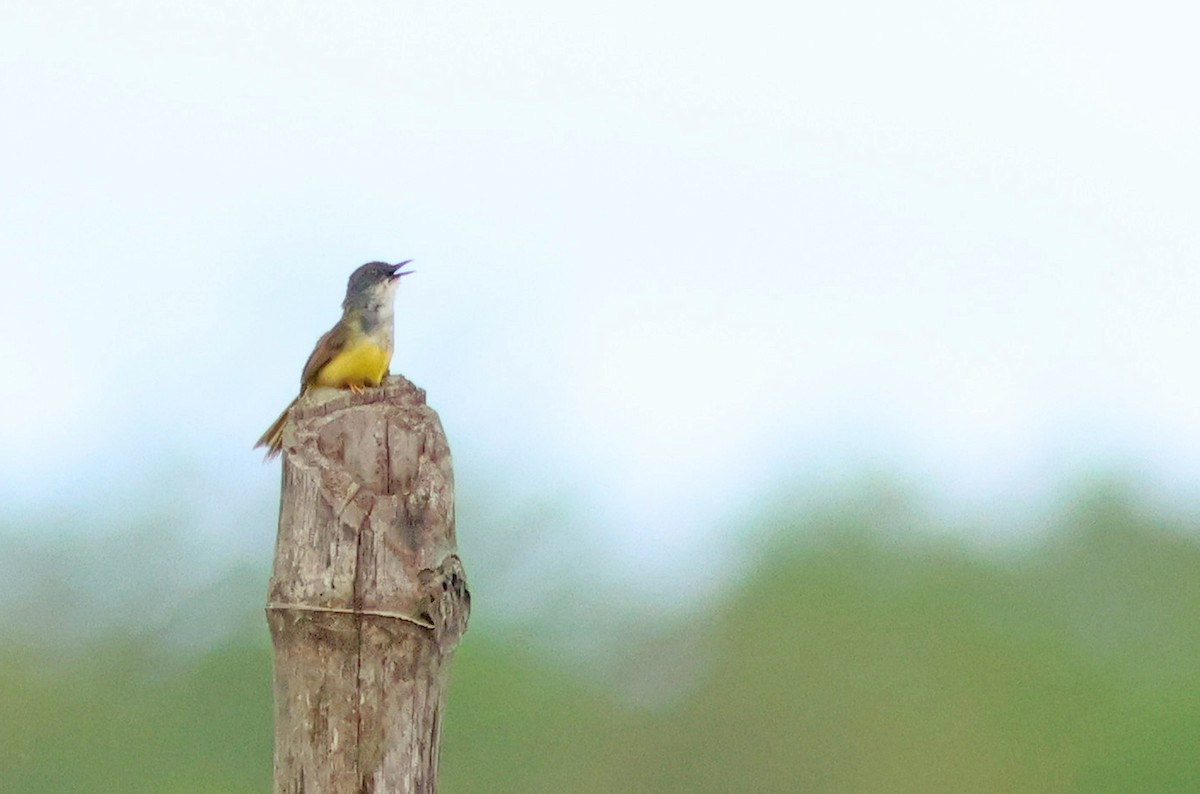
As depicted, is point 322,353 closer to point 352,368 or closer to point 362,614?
point 352,368

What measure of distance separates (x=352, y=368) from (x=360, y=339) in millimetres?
212

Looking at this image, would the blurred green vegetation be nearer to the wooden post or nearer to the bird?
the bird

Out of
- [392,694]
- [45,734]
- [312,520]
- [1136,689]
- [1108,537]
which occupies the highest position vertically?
[1108,537]

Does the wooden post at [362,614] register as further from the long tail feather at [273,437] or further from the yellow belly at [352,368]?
the yellow belly at [352,368]

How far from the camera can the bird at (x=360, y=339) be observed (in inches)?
311

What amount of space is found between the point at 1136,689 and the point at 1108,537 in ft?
11.1

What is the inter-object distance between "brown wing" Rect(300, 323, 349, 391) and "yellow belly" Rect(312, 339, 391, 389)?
2 centimetres

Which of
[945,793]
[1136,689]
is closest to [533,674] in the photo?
[945,793]

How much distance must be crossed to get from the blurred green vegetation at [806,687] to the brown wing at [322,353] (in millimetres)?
18957

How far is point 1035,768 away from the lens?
3509 centimetres

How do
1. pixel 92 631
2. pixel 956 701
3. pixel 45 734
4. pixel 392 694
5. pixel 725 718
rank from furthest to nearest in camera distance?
pixel 956 701
pixel 725 718
pixel 45 734
pixel 92 631
pixel 392 694

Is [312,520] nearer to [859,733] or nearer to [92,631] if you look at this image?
[92,631]

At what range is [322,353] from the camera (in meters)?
7.90

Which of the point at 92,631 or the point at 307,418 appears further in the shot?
the point at 92,631
